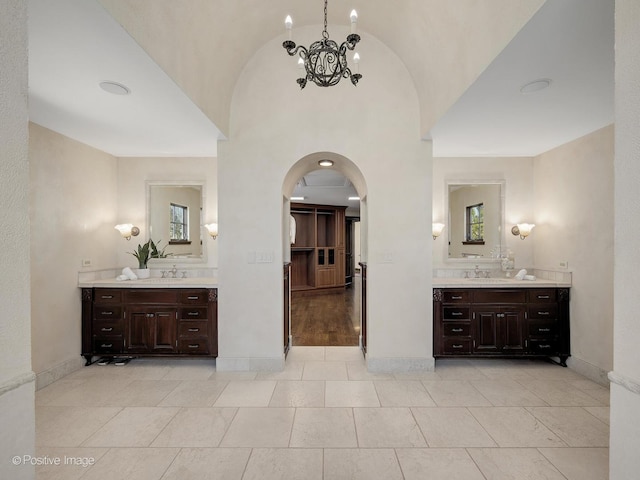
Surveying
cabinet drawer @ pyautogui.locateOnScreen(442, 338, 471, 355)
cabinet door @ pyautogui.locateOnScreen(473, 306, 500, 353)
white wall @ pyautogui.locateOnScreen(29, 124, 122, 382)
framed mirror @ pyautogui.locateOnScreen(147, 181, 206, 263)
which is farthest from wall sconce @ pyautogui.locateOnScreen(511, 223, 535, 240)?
white wall @ pyautogui.locateOnScreen(29, 124, 122, 382)

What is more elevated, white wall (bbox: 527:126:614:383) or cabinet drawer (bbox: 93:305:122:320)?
white wall (bbox: 527:126:614:383)

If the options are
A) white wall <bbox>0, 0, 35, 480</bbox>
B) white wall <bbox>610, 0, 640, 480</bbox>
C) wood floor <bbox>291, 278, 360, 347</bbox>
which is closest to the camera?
white wall <bbox>0, 0, 35, 480</bbox>

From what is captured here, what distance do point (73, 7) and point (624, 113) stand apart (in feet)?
8.35

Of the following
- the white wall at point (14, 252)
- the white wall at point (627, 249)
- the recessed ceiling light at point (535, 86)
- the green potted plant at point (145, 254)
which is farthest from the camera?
the green potted plant at point (145, 254)

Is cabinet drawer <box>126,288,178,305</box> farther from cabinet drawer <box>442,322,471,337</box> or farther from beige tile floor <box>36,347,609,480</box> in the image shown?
cabinet drawer <box>442,322,471,337</box>

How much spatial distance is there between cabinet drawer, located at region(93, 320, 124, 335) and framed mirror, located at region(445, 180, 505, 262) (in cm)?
412

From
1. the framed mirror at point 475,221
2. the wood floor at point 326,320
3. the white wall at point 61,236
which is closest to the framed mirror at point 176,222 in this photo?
the white wall at point 61,236

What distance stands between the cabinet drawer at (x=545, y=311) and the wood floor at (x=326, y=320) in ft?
7.25

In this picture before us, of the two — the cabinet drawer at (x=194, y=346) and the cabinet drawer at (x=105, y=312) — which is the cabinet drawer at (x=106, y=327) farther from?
the cabinet drawer at (x=194, y=346)

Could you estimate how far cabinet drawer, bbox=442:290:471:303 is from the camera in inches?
153

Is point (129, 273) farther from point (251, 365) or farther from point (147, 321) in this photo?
point (251, 365)

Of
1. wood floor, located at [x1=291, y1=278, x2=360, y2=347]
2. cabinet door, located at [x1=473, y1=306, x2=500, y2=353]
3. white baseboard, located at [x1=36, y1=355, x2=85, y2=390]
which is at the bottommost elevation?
wood floor, located at [x1=291, y1=278, x2=360, y2=347]

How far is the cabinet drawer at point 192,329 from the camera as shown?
3865 mm

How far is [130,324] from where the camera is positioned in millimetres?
3900
